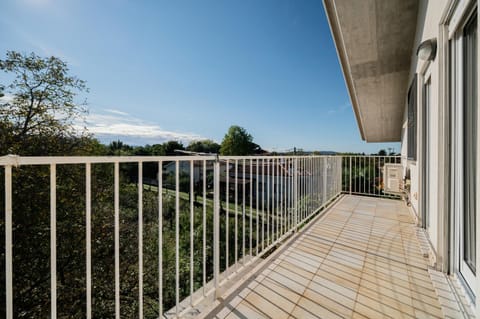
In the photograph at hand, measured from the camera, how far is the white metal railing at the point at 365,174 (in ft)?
18.6

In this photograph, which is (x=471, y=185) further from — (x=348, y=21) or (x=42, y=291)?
(x=42, y=291)

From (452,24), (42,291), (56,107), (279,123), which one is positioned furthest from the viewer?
(279,123)

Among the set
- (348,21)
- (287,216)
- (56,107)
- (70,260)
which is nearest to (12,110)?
(56,107)

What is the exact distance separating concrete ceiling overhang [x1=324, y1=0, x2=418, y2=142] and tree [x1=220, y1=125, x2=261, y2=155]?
70.0 feet

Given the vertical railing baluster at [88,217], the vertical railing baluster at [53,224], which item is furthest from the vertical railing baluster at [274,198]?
the vertical railing baluster at [53,224]

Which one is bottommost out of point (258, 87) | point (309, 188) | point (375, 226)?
point (375, 226)

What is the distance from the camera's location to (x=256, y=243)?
229cm

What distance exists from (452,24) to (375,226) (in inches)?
104

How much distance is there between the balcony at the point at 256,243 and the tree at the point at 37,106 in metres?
1.10

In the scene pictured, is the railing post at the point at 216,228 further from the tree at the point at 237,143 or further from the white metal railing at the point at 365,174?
the tree at the point at 237,143

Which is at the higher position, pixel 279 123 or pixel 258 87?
pixel 258 87

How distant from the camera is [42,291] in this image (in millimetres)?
6270

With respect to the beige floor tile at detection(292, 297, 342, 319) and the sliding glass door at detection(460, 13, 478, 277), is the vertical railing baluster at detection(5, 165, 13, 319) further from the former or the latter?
the sliding glass door at detection(460, 13, 478, 277)

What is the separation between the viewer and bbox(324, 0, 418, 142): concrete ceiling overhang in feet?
11.6
